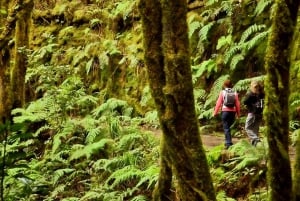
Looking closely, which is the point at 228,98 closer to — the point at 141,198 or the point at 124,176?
the point at 124,176

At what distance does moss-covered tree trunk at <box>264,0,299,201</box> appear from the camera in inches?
174

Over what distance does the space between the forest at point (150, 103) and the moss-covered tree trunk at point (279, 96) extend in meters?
0.01

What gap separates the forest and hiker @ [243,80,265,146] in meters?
0.55

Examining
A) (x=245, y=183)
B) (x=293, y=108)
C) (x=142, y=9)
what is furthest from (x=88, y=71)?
(x=142, y=9)

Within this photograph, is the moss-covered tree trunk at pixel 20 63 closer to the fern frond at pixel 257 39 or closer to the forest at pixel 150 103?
the forest at pixel 150 103

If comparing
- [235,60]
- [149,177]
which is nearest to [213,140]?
[235,60]

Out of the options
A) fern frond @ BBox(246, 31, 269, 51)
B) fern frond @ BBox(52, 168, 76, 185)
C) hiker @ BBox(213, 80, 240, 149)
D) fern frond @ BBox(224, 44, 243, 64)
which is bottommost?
fern frond @ BBox(52, 168, 76, 185)

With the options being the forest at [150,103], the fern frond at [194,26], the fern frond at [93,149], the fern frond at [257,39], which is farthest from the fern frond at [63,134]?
the fern frond at [257,39]

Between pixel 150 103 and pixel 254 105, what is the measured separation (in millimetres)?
5410

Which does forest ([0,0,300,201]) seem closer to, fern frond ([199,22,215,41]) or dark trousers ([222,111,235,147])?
fern frond ([199,22,215,41])

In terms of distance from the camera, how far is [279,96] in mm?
4555

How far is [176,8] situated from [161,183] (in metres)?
2.68

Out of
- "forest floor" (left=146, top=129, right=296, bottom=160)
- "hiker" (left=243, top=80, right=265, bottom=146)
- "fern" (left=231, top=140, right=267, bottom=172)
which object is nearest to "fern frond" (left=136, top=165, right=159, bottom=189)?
"fern" (left=231, top=140, right=267, bottom=172)

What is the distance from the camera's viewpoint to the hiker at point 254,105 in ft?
27.1
